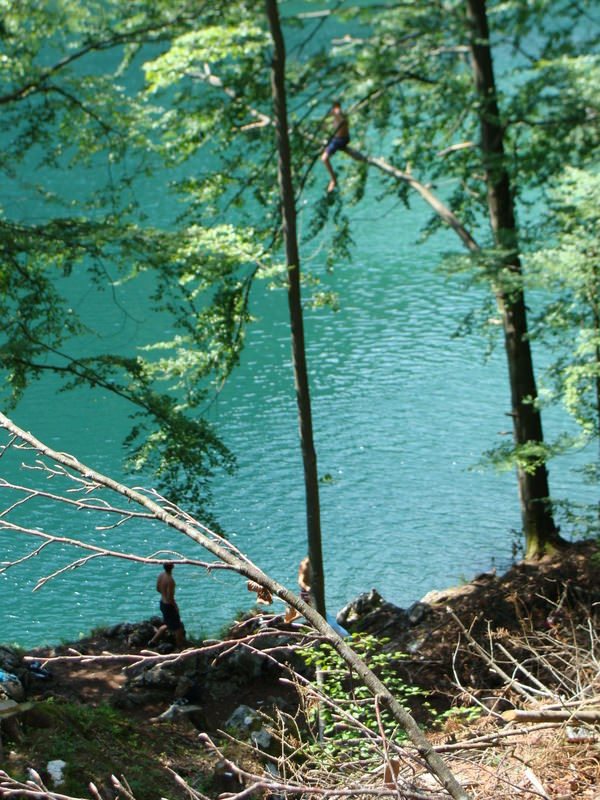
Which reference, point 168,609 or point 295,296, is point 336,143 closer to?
point 295,296

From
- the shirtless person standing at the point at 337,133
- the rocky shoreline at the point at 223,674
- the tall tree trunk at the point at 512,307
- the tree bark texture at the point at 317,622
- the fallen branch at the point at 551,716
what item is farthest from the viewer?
the shirtless person standing at the point at 337,133

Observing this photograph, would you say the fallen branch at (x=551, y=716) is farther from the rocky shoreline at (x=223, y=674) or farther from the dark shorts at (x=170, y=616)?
the dark shorts at (x=170, y=616)

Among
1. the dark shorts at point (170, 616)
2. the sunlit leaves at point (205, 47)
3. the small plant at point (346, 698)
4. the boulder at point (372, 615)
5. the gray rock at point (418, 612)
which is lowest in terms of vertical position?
the boulder at point (372, 615)

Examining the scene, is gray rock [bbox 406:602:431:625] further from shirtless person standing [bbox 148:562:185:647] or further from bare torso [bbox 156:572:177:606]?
bare torso [bbox 156:572:177:606]

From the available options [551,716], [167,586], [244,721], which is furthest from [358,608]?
[551,716]

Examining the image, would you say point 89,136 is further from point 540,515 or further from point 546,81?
point 540,515

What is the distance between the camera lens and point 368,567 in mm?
12656

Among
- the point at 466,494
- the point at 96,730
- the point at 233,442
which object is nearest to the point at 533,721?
the point at 96,730

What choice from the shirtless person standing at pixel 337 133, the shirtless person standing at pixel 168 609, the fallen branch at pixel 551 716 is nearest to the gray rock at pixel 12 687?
the shirtless person standing at pixel 168 609

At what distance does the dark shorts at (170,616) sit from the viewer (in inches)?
370

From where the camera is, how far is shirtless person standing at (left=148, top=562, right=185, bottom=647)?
9.25m

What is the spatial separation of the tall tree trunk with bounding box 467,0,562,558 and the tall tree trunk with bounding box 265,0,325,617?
2323mm

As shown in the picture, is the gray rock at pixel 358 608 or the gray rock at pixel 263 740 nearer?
the gray rock at pixel 263 740

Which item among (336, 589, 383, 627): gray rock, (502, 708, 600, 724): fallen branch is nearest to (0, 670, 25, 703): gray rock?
(336, 589, 383, 627): gray rock
